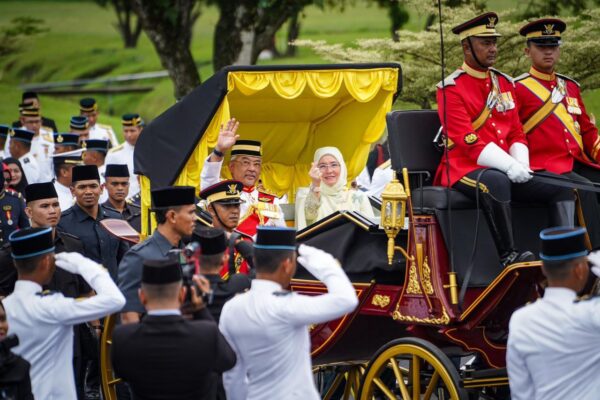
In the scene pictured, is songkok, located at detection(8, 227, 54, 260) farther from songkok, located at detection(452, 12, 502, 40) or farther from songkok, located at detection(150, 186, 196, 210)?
songkok, located at detection(452, 12, 502, 40)

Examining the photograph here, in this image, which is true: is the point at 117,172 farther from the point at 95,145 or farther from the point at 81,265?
the point at 81,265

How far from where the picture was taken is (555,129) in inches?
345

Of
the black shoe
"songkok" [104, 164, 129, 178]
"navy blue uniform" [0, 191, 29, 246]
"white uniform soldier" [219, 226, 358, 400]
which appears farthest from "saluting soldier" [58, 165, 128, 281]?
"white uniform soldier" [219, 226, 358, 400]

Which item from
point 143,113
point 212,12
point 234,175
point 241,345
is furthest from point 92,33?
point 241,345

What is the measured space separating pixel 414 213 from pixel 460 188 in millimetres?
339

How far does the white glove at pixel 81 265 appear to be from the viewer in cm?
677

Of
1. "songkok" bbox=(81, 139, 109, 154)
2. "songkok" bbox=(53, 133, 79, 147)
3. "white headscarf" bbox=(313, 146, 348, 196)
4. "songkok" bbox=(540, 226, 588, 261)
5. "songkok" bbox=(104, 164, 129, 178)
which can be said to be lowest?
"songkok" bbox=(53, 133, 79, 147)

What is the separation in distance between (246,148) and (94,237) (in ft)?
4.51

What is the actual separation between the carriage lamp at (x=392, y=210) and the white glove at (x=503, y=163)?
0.55 meters

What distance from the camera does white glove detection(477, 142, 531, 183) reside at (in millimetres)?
8273

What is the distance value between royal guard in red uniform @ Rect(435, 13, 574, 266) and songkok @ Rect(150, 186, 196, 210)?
170 cm

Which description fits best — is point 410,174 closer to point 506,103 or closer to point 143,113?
point 506,103

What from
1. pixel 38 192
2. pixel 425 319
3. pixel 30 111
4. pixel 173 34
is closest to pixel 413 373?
pixel 425 319

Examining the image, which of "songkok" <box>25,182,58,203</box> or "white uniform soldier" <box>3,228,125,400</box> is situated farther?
"songkok" <box>25,182,58,203</box>
